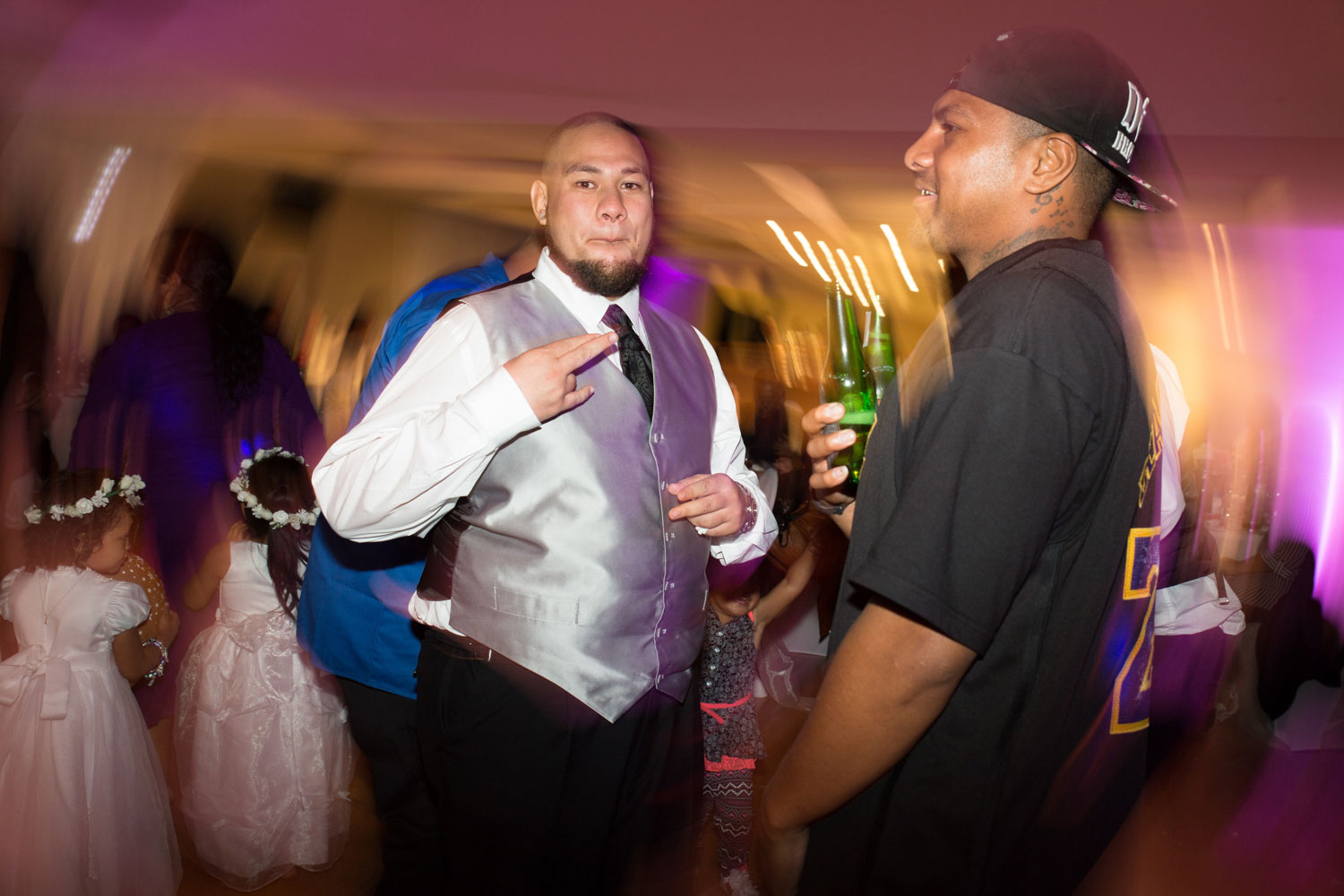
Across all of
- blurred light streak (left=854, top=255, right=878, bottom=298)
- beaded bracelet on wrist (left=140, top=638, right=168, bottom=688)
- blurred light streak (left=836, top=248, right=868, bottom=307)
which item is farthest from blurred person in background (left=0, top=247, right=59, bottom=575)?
blurred light streak (left=854, top=255, right=878, bottom=298)

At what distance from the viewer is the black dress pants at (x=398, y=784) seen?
6.44ft

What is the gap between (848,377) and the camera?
1505 mm

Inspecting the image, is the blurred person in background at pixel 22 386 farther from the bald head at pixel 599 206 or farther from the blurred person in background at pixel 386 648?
the bald head at pixel 599 206

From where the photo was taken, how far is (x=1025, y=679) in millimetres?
929

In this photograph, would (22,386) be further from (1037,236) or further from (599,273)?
(1037,236)

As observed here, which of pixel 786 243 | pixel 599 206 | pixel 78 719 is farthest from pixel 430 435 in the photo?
pixel 786 243

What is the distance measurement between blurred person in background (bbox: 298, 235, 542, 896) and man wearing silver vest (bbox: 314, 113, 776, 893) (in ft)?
1.37

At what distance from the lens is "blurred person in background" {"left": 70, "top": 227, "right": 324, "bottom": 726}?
281 cm

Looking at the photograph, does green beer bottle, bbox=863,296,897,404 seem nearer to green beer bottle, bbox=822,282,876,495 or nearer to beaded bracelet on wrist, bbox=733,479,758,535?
green beer bottle, bbox=822,282,876,495

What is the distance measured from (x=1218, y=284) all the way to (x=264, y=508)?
5091 mm

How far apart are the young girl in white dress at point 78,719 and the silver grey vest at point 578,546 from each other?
1442 mm

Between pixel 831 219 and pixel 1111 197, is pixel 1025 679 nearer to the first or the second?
pixel 1111 197

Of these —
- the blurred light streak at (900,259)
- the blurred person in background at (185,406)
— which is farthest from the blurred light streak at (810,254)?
the blurred person in background at (185,406)

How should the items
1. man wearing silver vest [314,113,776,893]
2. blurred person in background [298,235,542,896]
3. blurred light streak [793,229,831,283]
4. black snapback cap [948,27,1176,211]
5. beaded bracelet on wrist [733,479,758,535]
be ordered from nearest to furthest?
black snapback cap [948,27,1176,211] → man wearing silver vest [314,113,776,893] → beaded bracelet on wrist [733,479,758,535] → blurred person in background [298,235,542,896] → blurred light streak [793,229,831,283]
